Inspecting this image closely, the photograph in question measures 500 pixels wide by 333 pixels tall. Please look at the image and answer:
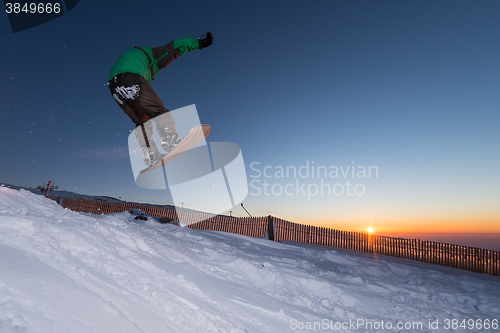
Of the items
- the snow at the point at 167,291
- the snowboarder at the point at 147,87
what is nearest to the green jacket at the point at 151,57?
the snowboarder at the point at 147,87

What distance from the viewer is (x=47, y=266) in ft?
4.59

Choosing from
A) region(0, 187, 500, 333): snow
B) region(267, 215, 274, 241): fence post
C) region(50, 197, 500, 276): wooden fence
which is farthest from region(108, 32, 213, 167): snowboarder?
region(50, 197, 500, 276): wooden fence

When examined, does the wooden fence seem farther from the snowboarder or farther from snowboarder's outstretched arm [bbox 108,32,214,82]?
snowboarder's outstretched arm [bbox 108,32,214,82]

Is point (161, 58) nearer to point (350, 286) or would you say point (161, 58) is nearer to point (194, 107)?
point (194, 107)

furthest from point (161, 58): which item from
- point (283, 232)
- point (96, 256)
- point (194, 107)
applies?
point (283, 232)

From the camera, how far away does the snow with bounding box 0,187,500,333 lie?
111cm

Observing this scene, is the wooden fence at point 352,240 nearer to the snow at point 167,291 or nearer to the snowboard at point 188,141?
the snow at point 167,291

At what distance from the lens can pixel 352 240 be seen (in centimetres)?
1116

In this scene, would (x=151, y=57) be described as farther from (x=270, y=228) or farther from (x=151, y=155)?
(x=270, y=228)

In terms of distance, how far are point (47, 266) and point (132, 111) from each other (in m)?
2.19

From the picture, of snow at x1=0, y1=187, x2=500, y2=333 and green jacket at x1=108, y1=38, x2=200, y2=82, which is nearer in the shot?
snow at x1=0, y1=187, x2=500, y2=333

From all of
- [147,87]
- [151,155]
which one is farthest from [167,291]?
[147,87]

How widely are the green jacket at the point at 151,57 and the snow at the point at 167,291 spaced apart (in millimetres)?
1855

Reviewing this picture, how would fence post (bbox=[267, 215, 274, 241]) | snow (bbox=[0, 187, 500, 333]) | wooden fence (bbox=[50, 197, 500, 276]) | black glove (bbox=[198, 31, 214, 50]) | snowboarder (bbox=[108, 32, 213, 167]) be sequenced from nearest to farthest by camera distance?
snow (bbox=[0, 187, 500, 333]), snowboarder (bbox=[108, 32, 213, 167]), black glove (bbox=[198, 31, 214, 50]), wooden fence (bbox=[50, 197, 500, 276]), fence post (bbox=[267, 215, 274, 241])
